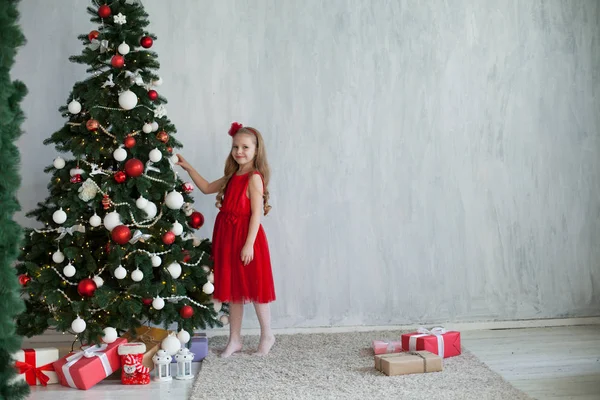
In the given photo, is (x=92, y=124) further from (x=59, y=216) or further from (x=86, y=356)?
(x=86, y=356)

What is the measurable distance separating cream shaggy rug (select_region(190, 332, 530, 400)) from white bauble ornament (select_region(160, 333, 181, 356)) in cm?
17

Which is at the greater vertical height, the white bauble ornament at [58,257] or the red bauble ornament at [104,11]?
the red bauble ornament at [104,11]

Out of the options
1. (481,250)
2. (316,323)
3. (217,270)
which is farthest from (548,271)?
(217,270)

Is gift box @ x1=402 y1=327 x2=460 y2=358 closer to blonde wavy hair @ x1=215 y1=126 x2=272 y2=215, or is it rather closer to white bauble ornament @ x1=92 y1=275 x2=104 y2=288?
blonde wavy hair @ x1=215 y1=126 x2=272 y2=215

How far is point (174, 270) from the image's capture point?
12.1ft

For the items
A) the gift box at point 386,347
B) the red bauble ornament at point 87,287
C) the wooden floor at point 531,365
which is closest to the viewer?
the wooden floor at point 531,365

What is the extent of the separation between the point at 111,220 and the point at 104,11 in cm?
105

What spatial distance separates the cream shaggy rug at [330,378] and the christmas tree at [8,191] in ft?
3.51

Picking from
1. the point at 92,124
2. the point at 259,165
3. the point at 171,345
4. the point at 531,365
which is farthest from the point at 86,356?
the point at 531,365

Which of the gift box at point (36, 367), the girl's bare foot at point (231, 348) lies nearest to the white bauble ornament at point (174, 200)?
the girl's bare foot at point (231, 348)

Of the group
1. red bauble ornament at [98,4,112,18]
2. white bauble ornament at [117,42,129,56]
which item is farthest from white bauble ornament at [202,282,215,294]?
red bauble ornament at [98,4,112,18]

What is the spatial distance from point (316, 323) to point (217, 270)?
0.91 m

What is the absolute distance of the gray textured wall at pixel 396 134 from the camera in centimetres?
450

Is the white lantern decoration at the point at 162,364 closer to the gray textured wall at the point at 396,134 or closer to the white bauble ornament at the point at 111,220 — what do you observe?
the white bauble ornament at the point at 111,220
